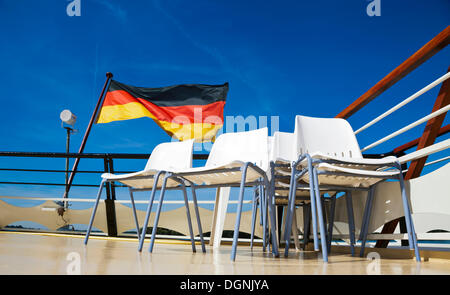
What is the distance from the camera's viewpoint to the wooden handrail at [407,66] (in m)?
1.51

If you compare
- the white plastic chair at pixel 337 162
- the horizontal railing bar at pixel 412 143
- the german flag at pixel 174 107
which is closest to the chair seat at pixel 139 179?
the white plastic chair at pixel 337 162

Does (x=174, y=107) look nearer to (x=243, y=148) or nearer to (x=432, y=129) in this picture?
(x=243, y=148)

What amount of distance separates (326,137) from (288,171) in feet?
1.35

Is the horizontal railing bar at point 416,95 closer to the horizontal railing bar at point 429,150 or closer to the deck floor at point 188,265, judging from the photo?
the horizontal railing bar at point 429,150

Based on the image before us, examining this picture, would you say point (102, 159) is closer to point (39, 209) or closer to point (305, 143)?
point (39, 209)

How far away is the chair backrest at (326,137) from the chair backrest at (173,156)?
0.73m

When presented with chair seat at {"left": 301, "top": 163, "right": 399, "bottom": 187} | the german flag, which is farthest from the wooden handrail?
the german flag

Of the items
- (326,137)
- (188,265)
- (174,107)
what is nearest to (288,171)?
(326,137)

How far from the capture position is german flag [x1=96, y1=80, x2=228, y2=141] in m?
5.44

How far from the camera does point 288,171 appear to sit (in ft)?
7.30

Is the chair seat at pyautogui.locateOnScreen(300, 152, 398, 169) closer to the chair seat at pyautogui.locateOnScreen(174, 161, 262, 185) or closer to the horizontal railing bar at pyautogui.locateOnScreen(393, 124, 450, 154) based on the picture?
the chair seat at pyautogui.locateOnScreen(174, 161, 262, 185)
